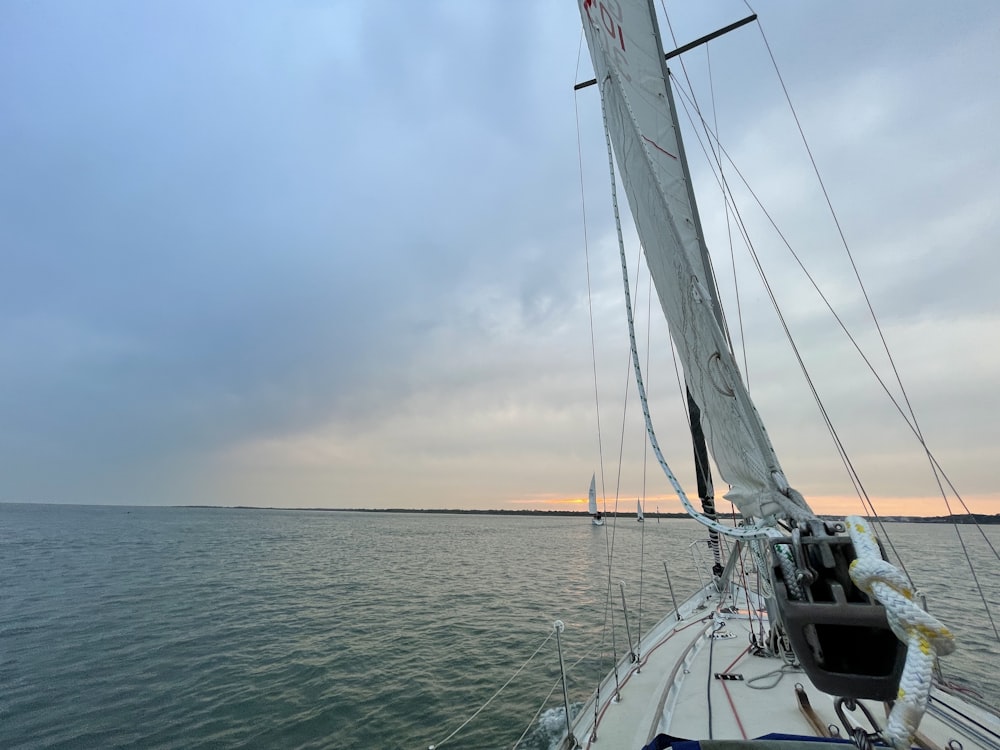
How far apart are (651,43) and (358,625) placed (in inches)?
619

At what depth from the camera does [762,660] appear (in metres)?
5.89

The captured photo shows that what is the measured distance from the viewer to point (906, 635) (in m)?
1.69

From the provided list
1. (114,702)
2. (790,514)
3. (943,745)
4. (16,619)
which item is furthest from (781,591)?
(16,619)

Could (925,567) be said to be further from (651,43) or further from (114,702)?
(114,702)

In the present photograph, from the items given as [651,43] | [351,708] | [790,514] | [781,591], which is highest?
[651,43]

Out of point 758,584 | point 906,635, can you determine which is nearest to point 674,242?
point 906,635

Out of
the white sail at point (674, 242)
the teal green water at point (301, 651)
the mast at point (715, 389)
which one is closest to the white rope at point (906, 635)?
the mast at point (715, 389)

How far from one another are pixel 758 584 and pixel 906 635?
3.25 meters

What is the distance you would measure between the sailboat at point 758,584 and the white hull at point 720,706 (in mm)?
21

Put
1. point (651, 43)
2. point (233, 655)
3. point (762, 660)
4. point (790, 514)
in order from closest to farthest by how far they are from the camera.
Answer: point (790, 514), point (651, 43), point (762, 660), point (233, 655)

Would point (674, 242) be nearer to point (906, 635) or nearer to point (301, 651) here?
point (906, 635)

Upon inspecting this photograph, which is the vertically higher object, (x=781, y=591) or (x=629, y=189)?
(x=629, y=189)

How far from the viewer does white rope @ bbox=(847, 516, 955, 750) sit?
1592mm

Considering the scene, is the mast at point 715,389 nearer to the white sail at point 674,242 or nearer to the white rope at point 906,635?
the white sail at point 674,242
